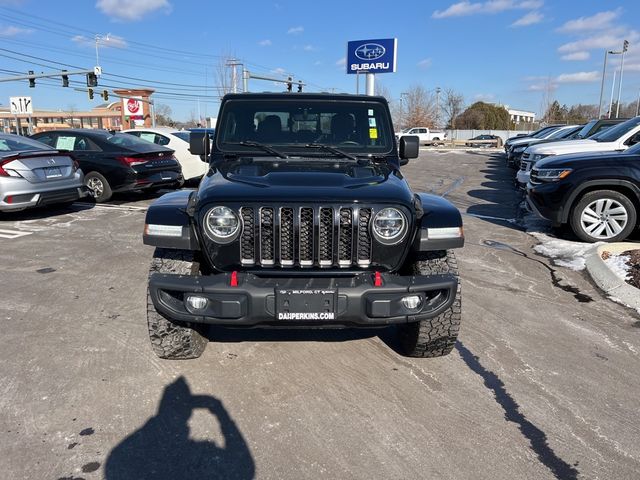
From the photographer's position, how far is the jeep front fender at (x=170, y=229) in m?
3.19

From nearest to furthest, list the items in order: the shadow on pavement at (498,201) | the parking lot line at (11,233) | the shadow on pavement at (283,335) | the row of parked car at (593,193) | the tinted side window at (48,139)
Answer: the shadow on pavement at (283,335) < the row of parked car at (593,193) < the parking lot line at (11,233) < the shadow on pavement at (498,201) < the tinted side window at (48,139)

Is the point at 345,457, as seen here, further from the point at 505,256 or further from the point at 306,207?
the point at 505,256

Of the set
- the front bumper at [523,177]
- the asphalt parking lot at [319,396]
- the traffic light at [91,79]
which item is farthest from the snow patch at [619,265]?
the traffic light at [91,79]

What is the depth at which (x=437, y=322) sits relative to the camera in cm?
344

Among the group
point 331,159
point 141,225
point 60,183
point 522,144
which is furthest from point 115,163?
point 522,144

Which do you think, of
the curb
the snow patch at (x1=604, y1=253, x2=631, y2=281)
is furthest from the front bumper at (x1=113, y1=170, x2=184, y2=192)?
the snow patch at (x1=604, y1=253, x2=631, y2=281)

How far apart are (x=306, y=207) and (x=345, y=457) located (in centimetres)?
140

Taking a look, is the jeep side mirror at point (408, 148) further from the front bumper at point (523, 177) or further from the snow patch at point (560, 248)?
the front bumper at point (523, 177)

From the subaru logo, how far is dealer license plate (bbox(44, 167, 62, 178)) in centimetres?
2600

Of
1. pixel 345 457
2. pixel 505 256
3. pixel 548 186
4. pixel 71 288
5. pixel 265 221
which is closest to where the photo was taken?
pixel 345 457

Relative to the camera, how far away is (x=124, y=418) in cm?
295

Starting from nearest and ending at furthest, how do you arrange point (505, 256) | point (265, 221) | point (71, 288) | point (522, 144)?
point (265, 221) < point (71, 288) < point (505, 256) < point (522, 144)

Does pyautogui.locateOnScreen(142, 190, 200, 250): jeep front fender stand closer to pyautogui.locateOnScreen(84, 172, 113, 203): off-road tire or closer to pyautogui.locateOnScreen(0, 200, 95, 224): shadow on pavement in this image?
pyautogui.locateOnScreen(0, 200, 95, 224): shadow on pavement

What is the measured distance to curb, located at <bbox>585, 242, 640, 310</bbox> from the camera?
501 centimetres
